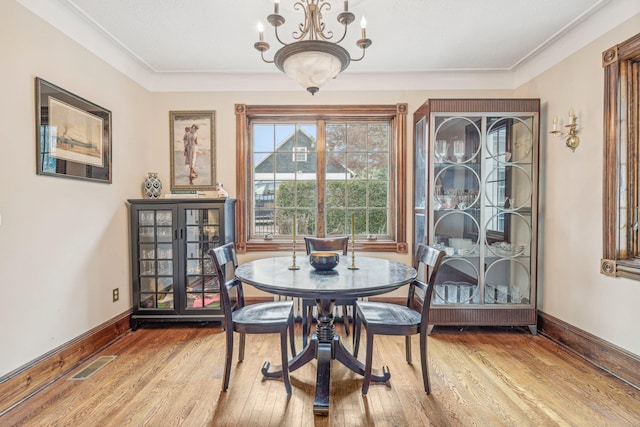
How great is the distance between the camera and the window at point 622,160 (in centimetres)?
223

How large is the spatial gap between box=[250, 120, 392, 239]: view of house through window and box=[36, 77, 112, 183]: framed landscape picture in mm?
1405

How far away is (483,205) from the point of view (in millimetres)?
3027

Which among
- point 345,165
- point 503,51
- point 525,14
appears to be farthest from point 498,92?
point 345,165

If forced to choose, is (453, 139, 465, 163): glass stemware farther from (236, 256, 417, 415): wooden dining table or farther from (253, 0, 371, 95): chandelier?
(253, 0, 371, 95): chandelier

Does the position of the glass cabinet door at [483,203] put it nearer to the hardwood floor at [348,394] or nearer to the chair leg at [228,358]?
the hardwood floor at [348,394]

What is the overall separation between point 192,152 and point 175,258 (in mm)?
1139

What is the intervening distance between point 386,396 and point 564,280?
189 cm

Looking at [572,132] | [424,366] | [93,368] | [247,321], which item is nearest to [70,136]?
[93,368]

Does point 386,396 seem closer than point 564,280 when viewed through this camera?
Yes

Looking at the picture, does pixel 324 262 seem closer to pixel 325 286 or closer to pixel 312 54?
pixel 325 286

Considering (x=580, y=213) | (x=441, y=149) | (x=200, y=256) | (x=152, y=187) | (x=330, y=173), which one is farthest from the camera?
(x=330, y=173)

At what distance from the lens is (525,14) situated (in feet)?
7.79

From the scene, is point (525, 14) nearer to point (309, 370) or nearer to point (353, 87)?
point (353, 87)

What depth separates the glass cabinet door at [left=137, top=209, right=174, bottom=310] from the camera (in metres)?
3.13
